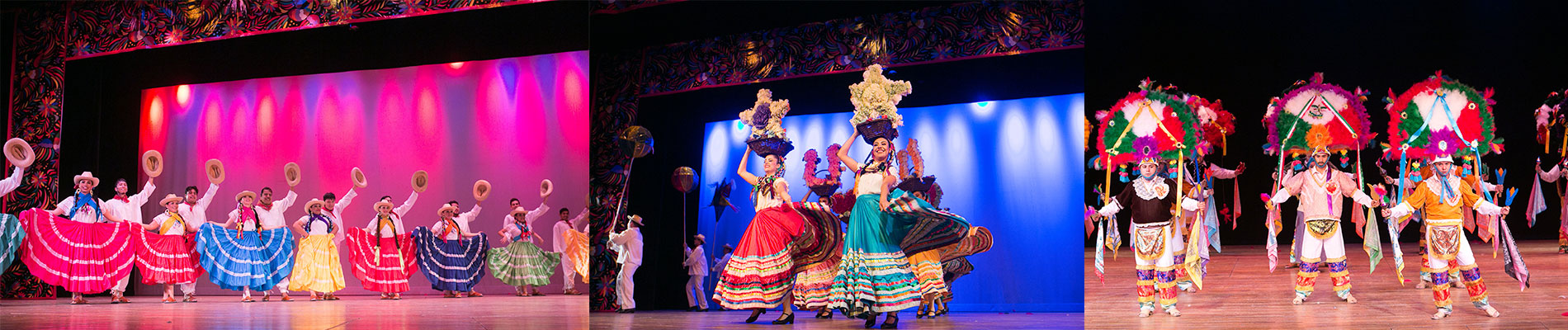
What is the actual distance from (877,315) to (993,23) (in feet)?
4.90

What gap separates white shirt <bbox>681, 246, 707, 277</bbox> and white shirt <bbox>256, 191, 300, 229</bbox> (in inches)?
177

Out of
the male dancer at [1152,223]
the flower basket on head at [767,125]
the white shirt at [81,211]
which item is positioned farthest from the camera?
the white shirt at [81,211]

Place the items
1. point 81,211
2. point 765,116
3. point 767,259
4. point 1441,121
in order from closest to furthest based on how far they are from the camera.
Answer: point 767,259, point 1441,121, point 765,116, point 81,211

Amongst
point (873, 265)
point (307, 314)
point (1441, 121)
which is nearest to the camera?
point (873, 265)

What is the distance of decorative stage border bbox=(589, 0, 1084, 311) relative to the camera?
4652mm

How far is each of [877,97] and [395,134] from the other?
552cm

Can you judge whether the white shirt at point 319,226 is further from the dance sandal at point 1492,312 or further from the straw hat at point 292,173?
the dance sandal at point 1492,312

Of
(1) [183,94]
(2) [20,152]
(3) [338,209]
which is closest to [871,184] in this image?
(3) [338,209]

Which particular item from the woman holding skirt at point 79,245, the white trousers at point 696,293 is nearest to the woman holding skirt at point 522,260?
the woman holding skirt at point 79,245

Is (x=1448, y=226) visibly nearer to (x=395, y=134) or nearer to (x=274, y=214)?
(x=395, y=134)

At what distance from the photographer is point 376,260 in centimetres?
826

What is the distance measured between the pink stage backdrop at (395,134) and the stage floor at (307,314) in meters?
0.92

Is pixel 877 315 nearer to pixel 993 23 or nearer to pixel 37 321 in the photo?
pixel 993 23

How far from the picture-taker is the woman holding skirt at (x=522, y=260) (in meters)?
8.47
